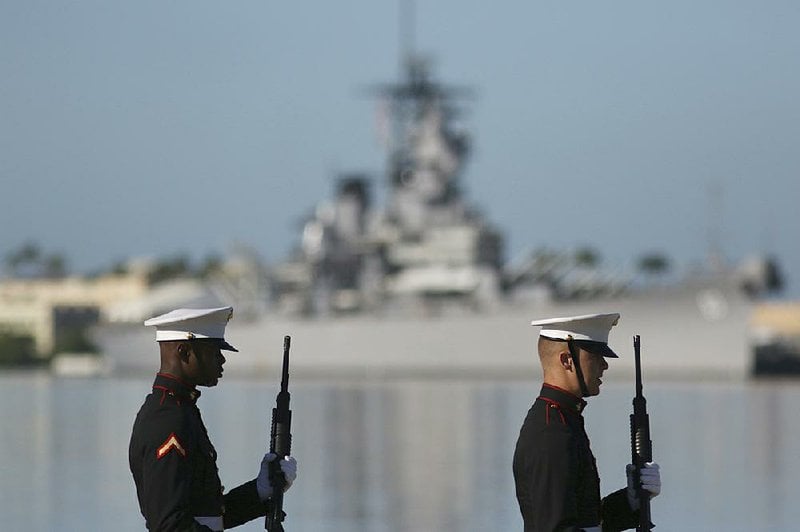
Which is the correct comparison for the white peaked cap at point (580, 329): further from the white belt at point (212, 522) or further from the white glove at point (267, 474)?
the white belt at point (212, 522)

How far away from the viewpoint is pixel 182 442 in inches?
231

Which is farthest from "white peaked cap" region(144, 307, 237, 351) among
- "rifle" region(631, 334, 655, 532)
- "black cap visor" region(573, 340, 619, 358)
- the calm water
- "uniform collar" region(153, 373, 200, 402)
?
the calm water


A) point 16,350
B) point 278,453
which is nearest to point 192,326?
point 278,453

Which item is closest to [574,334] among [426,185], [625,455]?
[625,455]

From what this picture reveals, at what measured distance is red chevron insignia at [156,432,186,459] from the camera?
5.84 meters

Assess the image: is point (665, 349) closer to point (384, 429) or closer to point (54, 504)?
point (384, 429)

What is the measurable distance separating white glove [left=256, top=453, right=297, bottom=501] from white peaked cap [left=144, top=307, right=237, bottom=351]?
0.43 meters

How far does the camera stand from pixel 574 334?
604 cm

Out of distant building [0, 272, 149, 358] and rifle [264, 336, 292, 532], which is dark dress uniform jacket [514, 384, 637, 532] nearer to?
rifle [264, 336, 292, 532]

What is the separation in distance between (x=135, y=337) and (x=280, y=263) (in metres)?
8.31

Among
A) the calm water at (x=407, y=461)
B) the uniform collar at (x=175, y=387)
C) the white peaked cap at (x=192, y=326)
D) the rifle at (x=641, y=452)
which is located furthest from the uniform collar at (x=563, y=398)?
the calm water at (x=407, y=461)

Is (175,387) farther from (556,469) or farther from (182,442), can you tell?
(556,469)

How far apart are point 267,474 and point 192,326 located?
59cm

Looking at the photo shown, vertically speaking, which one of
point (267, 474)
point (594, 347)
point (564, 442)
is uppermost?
point (594, 347)
